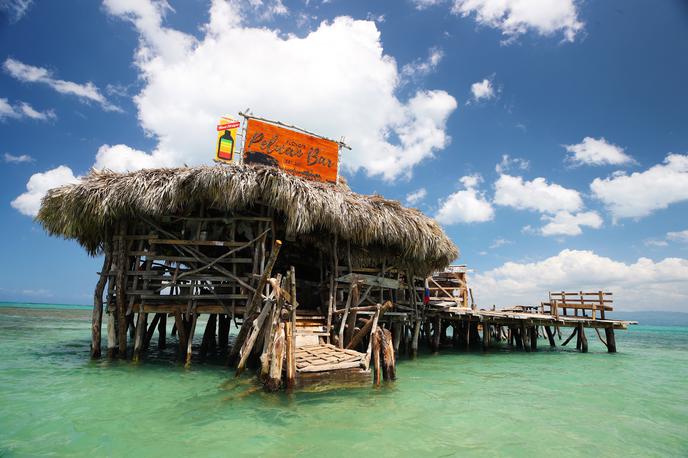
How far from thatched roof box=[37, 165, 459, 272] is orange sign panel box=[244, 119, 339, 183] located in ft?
5.77

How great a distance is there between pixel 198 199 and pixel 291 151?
371 centimetres

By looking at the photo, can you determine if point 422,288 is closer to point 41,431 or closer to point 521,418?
point 521,418

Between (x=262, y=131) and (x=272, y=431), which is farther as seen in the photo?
(x=262, y=131)

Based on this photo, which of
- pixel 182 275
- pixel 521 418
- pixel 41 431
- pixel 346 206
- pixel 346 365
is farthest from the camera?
pixel 346 206

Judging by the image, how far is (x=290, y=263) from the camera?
46.5 ft

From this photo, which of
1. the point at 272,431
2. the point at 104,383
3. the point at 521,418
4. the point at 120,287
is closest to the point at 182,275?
the point at 120,287

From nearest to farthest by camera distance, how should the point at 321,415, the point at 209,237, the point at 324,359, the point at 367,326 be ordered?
the point at 321,415 < the point at 324,359 < the point at 367,326 < the point at 209,237

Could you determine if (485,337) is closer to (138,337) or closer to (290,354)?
(290,354)

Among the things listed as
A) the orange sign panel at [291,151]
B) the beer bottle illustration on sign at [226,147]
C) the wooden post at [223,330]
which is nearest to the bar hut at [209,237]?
the orange sign panel at [291,151]

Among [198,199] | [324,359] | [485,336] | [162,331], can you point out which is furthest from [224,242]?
[485,336]

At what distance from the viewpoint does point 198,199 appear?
33.4 ft

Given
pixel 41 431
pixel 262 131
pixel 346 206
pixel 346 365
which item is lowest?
pixel 41 431

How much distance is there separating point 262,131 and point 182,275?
5.20 m

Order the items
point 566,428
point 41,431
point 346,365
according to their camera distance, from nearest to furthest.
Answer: point 41,431 → point 566,428 → point 346,365
